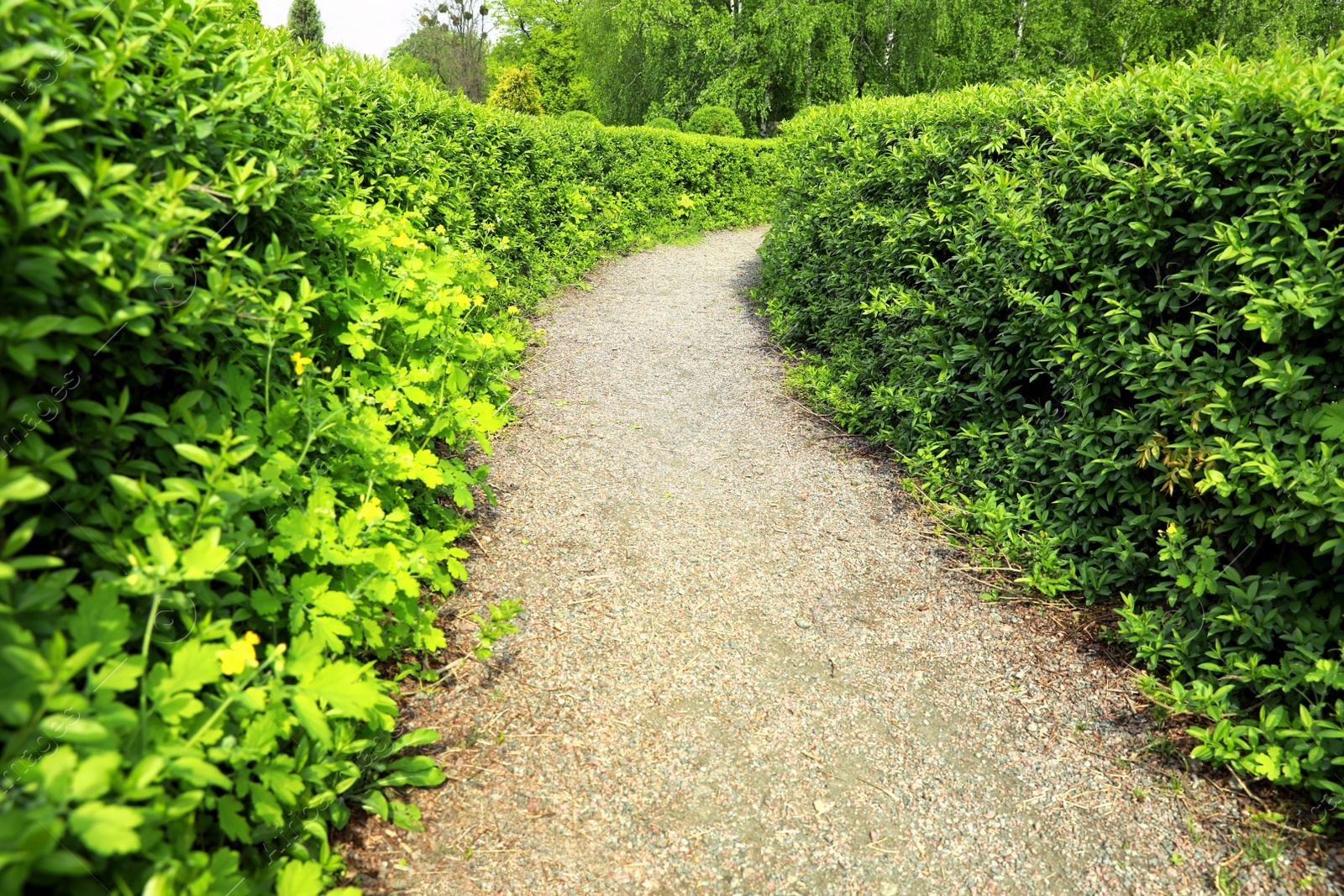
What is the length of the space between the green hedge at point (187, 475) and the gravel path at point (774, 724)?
469mm

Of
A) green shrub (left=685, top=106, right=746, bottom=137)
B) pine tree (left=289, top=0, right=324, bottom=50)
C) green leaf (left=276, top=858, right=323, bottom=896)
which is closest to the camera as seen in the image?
green leaf (left=276, top=858, right=323, bottom=896)

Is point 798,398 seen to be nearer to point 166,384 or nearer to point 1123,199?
point 1123,199

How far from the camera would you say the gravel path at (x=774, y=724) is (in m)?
2.47

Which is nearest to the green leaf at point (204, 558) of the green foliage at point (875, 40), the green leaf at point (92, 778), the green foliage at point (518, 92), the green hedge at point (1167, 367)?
the green leaf at point (92, 778)

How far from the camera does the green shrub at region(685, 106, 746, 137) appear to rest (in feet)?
63.2

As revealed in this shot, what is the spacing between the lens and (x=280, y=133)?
98.6 inches

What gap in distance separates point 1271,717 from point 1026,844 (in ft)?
3.40

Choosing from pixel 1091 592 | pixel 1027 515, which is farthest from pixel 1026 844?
pixel 1027 515

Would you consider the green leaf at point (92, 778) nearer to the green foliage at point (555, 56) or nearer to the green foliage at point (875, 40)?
the green foliage at point (875, 40)

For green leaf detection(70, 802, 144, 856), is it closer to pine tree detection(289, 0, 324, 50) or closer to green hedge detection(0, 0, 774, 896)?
green hedge detection(0, 0, 774, 896)

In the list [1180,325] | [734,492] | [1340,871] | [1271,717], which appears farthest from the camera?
[734,492]

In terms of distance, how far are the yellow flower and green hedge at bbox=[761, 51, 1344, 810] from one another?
3.17 metres

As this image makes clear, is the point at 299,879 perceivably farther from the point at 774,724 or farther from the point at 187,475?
the point at 774,724

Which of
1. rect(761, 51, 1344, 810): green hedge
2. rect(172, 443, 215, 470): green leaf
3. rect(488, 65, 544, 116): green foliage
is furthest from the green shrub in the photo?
rect(488, 65, 544, 116): green foliage
